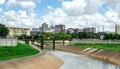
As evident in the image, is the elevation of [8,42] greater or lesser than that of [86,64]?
greater

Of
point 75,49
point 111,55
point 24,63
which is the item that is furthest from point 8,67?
point 75,49

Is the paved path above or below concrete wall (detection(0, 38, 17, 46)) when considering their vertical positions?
below

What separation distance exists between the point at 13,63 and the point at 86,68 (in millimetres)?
21654

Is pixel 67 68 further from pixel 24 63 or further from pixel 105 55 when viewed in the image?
pixel 105 55

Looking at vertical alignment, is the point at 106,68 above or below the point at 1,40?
below

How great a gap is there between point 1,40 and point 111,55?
37138 mm

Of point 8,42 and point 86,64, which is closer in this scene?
point 86,64

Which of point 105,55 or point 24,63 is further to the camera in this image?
point 105,55

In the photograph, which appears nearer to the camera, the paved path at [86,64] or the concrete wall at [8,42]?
the paved path at [86,64]

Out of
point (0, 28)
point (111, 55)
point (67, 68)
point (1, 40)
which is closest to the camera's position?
point (67, 68)

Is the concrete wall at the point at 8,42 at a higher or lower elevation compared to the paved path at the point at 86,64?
higher

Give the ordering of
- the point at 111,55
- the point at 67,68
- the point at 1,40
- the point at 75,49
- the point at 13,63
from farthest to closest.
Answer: the point at 75,49 → the point at 111,55 → the point at 1,40 → the point at 67,68 → the point at 13,63

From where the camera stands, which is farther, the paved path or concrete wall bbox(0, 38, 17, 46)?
concrete wall bbox(0, 38, 17, 46)

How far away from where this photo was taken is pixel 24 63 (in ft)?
172
